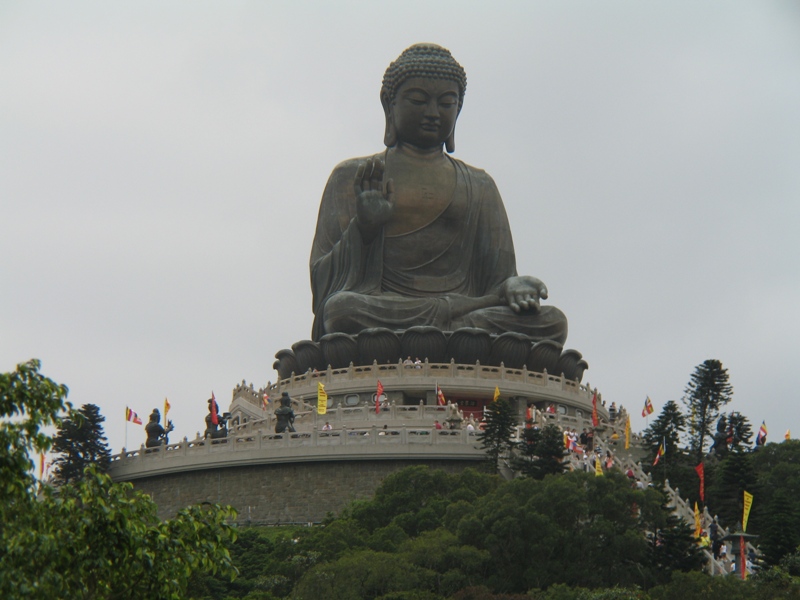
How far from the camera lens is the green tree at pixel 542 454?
2486 centimetres

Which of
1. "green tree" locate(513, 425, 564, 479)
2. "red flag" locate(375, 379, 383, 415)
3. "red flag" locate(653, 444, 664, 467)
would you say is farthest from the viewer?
"red flag" locate(375, 379, 383, 415)

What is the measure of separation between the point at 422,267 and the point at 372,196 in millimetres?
2684

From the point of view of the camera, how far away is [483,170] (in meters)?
39.8

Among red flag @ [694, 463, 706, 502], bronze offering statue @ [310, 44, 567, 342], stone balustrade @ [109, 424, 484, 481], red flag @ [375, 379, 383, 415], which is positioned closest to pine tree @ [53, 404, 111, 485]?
stone balustrade @ [109, 424, 484, 481]

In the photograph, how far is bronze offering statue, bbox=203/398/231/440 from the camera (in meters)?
31.2

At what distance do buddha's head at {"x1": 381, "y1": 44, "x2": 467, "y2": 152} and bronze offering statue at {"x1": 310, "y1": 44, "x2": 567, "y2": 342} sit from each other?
2 cm

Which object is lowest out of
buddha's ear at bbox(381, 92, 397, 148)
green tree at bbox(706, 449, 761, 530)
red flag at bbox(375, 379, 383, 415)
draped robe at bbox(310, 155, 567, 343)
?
green tree at bbox(706, 449, 761, 530)

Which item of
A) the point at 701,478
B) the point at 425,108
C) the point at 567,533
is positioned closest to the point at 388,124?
the point at 425,108

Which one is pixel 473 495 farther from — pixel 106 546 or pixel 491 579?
pixel 106 546

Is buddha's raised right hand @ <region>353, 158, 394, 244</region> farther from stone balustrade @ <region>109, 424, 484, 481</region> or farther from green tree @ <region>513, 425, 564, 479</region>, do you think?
green tree @ <region>513, 425, 564, 479</region>

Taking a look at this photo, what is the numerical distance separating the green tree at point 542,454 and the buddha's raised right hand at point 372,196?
11325mm

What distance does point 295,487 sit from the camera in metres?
28.2

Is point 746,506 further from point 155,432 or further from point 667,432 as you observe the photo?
point 155,432

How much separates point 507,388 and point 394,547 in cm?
1237
